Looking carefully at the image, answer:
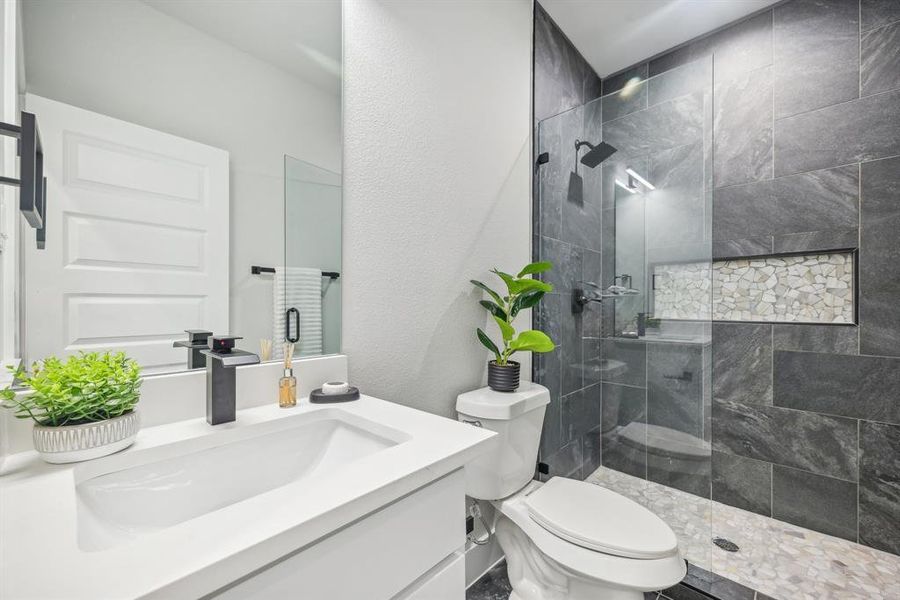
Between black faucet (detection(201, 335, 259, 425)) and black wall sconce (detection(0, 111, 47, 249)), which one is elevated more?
black wall sconce (detection(0, 111, 47, 249))

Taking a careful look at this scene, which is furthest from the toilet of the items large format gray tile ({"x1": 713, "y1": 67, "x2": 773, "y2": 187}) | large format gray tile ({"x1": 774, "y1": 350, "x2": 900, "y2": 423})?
large format gray tile ({"x1": 713, "y1": 67, "x2": 773, "y2": 187})

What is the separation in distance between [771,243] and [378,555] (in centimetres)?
231

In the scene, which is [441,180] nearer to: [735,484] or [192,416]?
[192,416]

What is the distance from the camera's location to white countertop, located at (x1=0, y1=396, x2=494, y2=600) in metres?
0.35

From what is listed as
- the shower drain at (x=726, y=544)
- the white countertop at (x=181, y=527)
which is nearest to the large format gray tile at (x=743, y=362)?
the shower drain at (x=726, y=544)

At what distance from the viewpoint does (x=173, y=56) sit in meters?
0.83

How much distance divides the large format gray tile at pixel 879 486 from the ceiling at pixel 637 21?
209 cm

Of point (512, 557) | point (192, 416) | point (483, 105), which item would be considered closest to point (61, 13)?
point (192, 416)

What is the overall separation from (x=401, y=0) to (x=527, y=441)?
5.17 feet

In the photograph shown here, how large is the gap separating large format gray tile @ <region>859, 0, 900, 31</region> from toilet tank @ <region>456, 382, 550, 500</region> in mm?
2244

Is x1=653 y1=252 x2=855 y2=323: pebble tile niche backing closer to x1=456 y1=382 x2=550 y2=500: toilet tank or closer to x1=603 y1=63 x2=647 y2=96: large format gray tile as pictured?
x1=456 y1=382 x2=550 y2=500: toilet tank

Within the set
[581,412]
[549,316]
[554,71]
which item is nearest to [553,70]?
[554,71]

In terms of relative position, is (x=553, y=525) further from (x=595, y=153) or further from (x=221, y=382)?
(x=595, y=153)

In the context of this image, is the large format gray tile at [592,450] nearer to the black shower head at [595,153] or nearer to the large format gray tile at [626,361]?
the large format gray tile at [626,361]
